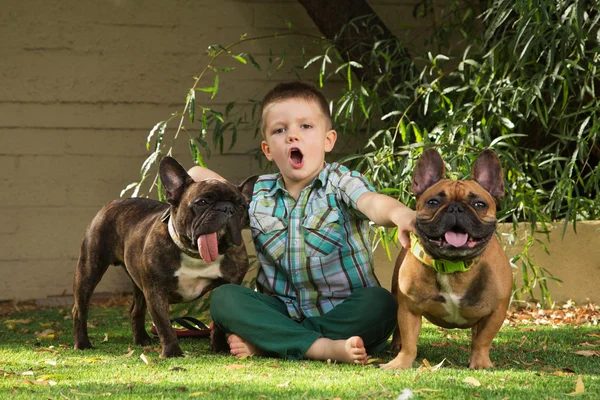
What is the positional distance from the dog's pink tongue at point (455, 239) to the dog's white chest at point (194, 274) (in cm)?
103

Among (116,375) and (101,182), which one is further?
(101,182)

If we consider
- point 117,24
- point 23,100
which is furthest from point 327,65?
point 23,100

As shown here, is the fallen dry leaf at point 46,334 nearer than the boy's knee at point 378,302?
No

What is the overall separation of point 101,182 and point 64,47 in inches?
38.2

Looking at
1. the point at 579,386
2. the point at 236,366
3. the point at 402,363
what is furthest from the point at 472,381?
the point at 236,366

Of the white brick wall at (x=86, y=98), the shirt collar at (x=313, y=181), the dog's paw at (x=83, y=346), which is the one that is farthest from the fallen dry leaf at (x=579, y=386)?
the white brick wall at (x=86, y=98)

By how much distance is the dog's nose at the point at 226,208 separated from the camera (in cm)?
337

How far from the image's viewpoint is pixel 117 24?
6.22 m

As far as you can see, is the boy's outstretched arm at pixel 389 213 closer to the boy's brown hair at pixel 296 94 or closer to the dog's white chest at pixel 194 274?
the boy's brown hair at pixel 296 94

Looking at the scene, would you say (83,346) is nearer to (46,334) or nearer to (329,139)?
(46,334)

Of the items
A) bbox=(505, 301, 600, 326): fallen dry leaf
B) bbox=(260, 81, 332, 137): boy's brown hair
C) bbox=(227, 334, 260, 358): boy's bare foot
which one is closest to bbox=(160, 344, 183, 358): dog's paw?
bbox=(227, 334, 260, 358): boy's bare foot

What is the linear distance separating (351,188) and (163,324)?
35.8 inches

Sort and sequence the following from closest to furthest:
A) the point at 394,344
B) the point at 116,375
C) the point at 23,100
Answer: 1. the point at 116,375
2. the point at 394,344
3. the point at 23,100

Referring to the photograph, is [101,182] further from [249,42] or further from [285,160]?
[285,160]
